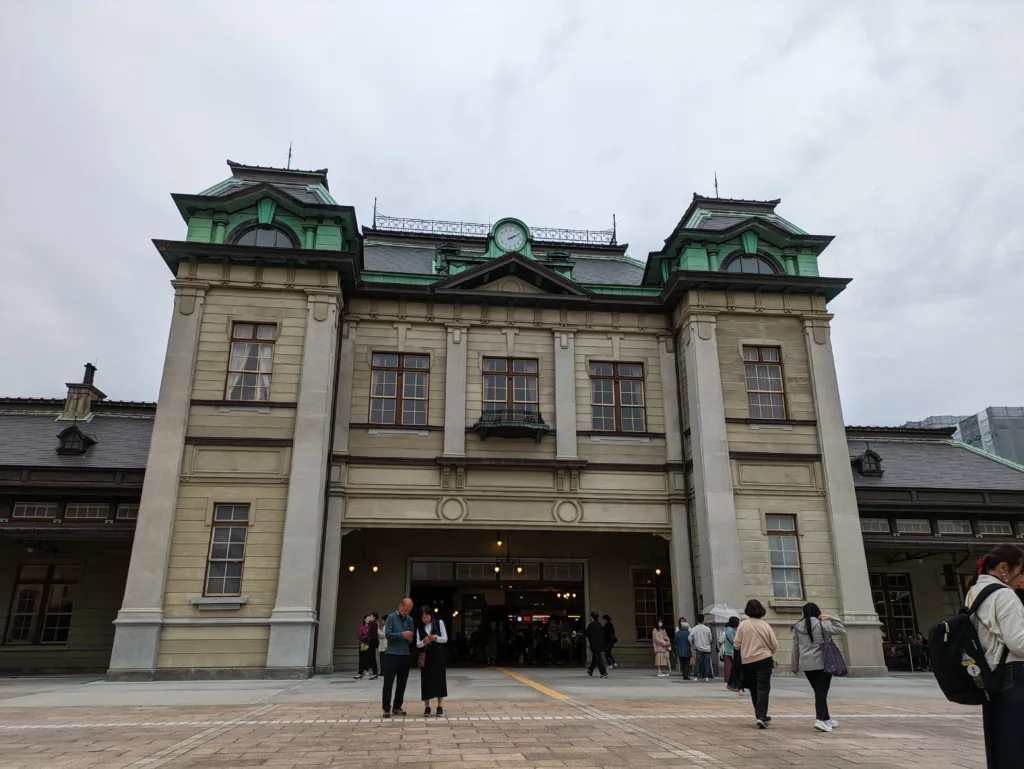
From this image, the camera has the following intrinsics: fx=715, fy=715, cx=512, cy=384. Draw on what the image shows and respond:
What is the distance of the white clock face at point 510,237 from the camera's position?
73.0ft

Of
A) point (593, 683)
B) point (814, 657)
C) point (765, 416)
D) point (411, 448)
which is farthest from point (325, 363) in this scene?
point (814, 657)

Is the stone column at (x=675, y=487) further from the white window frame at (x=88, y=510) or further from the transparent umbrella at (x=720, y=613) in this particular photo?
the white window frame at (x=88, y=510)

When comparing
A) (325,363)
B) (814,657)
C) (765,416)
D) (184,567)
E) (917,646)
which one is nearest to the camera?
(814,657)

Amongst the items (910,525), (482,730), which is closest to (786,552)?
(910,525)

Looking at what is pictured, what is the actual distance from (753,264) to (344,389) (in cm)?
1274

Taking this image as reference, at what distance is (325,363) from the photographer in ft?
62.3

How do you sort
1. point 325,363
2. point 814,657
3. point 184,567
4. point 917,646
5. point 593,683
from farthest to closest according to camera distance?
point 917,646, point 325,363, point 184,567, point 593,683, point 814,657

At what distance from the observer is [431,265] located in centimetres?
2406

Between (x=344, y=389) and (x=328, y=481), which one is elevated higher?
(x=344, y=389)

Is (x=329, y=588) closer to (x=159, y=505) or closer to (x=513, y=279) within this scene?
(x=159, y=505)

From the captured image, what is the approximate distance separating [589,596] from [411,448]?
744 cm

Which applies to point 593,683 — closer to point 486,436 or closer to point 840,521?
point 486,436

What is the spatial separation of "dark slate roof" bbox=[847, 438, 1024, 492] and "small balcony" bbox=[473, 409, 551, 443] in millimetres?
9936

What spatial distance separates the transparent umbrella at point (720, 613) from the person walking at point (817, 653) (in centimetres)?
877
